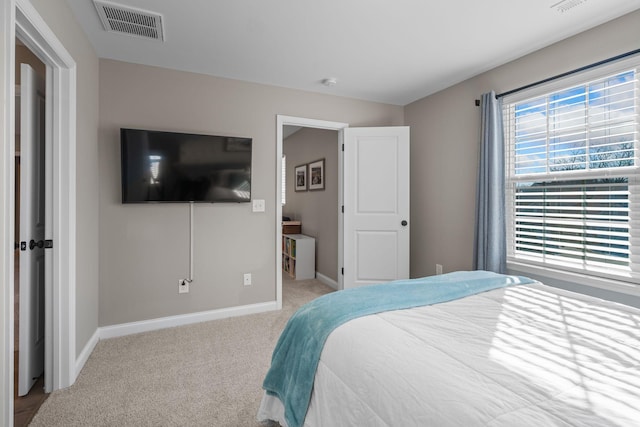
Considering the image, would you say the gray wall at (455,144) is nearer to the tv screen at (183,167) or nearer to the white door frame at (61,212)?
the tv screen at (183,167)

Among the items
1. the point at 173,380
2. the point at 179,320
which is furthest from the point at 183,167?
the point at 173,380

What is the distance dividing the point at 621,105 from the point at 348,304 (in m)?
2.37

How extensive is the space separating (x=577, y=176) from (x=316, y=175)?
3.35m

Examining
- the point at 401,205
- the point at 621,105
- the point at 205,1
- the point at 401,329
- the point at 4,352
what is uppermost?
the point at 205,1

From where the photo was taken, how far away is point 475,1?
208 centimetres

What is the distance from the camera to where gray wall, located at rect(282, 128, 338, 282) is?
180 inches

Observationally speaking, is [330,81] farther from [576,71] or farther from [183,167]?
[576,71]

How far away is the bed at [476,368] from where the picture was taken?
2.60ft

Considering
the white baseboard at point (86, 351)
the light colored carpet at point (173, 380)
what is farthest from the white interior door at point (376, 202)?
the white baseboard at point (86, 351)

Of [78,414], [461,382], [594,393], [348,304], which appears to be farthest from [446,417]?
[78,414]

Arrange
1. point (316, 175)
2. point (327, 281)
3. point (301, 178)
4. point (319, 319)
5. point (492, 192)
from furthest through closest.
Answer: point (301, 178) → point (316, 175) → point (327, 281) → point (492, 192) → point (319, 319)

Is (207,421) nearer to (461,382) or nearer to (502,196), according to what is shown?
(461,382)

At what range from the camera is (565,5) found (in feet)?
6.88

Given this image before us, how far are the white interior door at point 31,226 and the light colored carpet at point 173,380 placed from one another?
0.30 metres
